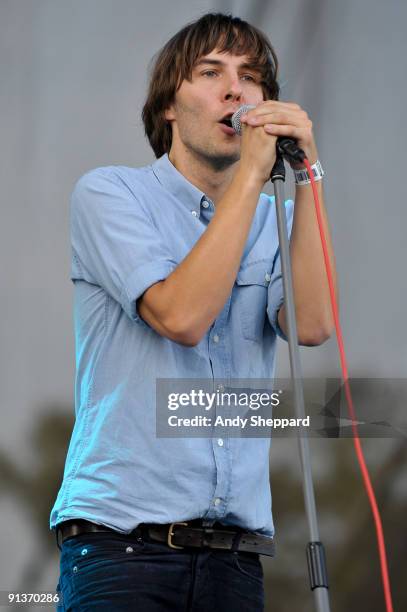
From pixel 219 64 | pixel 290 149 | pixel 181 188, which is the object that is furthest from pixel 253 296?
pixel 219 64

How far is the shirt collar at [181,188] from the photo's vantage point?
6.19 ft

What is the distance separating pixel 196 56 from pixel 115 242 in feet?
1.68

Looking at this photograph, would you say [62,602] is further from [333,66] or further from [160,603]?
[333,66]

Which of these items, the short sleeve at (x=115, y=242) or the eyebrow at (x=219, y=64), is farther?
the eyebrow at (x=219, y=64)

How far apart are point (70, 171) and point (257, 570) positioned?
1484 millimetres

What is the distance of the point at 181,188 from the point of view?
1897 millimetres

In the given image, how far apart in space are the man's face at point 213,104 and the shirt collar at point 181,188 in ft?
0.17

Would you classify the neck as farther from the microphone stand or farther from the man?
the microphone stand

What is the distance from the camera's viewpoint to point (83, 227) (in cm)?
178

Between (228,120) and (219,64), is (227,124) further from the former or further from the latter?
(219,64)

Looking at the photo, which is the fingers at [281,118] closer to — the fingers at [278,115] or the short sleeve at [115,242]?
the fingers at [278,115]

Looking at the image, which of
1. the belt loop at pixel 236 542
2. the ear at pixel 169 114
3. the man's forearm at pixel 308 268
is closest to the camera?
the belt loop at pixel 236 542

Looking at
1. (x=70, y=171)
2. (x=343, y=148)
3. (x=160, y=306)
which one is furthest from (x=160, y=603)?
(x=343, y=148)

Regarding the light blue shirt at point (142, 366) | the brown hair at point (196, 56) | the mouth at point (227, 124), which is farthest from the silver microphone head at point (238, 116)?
the brown hair at point (196, 56)
